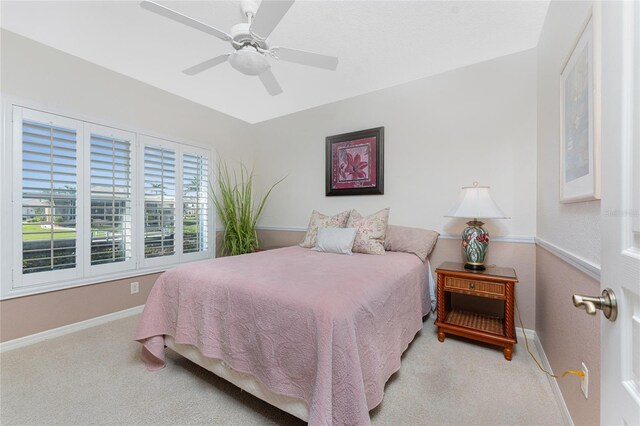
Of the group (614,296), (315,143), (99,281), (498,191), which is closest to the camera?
(614,296)

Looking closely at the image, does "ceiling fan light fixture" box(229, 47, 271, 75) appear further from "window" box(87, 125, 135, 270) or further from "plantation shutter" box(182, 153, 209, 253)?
"plantation shutter" box(182, 153, 209, 253)

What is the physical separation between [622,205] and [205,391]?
2.05m

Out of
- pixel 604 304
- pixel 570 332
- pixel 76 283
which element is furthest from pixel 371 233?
pixel 76 283

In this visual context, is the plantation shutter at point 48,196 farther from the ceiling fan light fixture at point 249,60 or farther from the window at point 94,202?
the ceiling fan light fixture at point 249,60

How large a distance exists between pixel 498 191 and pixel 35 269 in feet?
13.7

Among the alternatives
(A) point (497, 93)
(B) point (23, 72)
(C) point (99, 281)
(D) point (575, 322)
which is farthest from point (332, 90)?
(C) point (99, 281)

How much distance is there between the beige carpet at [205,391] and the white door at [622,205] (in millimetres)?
1107

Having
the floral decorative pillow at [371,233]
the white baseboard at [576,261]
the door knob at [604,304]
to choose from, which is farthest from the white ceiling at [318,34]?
the door knob at [604,304]

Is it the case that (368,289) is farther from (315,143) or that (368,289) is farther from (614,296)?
(315,143)

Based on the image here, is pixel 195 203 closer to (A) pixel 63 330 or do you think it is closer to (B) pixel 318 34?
(A) pixel 63 330

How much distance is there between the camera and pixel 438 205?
2.71 meters

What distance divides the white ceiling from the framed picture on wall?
0.95 m

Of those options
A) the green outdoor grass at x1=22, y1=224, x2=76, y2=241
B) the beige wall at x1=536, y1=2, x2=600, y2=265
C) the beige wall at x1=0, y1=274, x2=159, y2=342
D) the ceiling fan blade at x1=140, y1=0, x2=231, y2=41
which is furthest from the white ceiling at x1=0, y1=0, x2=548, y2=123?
the beige wall at x1=0, y1=274, x2=159, y2=342

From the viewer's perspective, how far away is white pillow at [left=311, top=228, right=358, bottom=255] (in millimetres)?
2555
